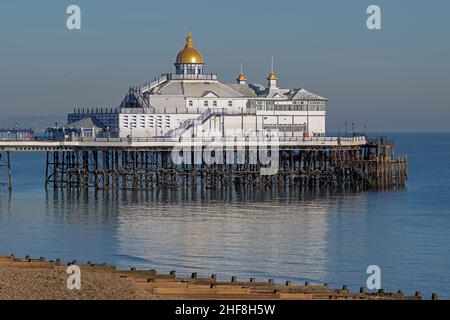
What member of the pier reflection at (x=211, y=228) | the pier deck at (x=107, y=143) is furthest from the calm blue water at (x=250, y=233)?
the pier deck at (x=107, y=143)

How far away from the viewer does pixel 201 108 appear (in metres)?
91.0

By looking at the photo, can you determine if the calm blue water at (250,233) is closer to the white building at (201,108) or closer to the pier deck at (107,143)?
the pier deck at (107,143)

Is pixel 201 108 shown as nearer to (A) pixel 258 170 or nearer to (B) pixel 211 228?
(A) pixel 258 170

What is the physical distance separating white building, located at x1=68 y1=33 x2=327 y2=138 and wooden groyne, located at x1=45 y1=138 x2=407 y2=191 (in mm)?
2165

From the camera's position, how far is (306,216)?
6650 centimetres

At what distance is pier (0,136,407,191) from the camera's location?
3228 inches

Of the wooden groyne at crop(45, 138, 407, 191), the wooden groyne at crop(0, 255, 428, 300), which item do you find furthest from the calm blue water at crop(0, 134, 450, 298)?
the wooden groyne at crop(0, 255, 428, 300)

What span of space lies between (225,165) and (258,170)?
5.46 metres

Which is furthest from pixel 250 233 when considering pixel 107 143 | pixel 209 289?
pixel 107 143

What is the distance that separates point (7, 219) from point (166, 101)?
2793 centimetres

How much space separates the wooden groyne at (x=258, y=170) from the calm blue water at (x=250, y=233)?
8.39 feet

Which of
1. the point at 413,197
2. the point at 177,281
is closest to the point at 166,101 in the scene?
the point at 413,197

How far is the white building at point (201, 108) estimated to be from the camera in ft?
291

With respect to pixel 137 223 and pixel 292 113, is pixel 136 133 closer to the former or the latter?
pixel 292 113
